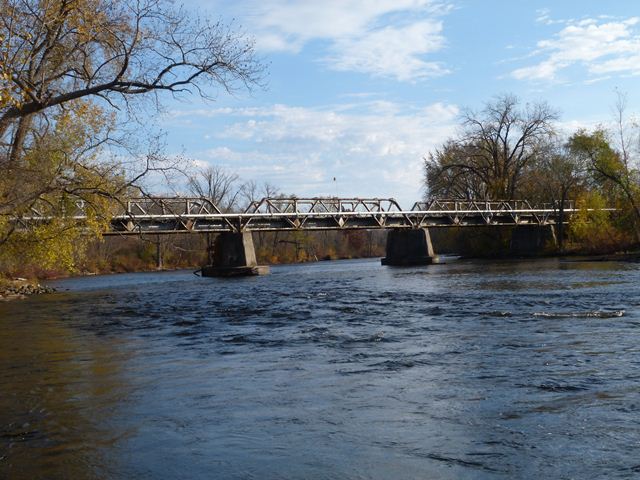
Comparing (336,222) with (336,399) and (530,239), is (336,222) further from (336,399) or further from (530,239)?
(336,399)

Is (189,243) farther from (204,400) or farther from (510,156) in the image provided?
(204,400)

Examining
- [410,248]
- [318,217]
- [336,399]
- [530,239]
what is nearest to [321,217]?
[318,217]

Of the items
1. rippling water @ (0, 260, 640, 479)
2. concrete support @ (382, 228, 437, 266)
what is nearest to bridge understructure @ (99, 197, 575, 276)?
concrete support @ (382, 228, 437, 266)

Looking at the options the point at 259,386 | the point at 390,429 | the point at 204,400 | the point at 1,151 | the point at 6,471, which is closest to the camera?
the point at 6,471

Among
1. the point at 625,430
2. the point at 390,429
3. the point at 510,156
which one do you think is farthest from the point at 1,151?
the point at 510,156

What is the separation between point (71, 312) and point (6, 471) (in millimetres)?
21764

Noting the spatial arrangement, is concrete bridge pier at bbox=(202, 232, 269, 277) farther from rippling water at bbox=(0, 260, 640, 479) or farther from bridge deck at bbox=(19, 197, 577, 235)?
rippling water at bbox=(0, 260, 640, 479)

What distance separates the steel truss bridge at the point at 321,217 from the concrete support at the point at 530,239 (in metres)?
0.87

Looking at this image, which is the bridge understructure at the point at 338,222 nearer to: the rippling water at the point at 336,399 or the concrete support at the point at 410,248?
the concrete support at the point at 410,248

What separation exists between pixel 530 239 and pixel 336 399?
7187 centimetres

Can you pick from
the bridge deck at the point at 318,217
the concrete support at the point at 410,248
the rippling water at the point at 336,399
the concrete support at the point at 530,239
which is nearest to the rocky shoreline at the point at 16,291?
the bridge deck at the point at 318,217

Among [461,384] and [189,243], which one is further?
[189,243]

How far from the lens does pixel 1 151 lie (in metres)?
23.0

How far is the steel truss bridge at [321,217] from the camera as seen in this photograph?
5234 cm
